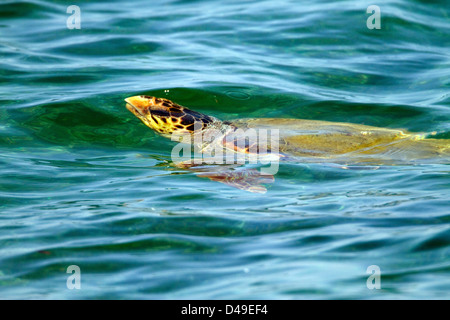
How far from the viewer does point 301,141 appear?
6410 mm

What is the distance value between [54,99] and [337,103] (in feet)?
12.0

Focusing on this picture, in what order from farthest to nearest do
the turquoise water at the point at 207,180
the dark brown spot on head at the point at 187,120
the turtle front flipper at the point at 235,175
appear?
the dark brown spot on head at the point at 187,120 → the turtle front flipper at the point at 235,175 → the turquoise water at the point at 207,180

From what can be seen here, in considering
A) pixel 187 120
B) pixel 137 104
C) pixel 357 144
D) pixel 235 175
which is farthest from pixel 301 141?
pixel 137 104

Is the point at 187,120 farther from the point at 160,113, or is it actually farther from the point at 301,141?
the point at 301,141

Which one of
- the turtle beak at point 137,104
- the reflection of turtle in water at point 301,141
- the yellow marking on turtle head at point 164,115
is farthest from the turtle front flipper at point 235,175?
the turtle beak at point 137,104

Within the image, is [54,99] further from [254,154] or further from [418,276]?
[418,276]

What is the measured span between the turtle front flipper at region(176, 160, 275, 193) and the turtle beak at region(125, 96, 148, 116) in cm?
100

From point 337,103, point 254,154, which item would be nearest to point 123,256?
point 254,154

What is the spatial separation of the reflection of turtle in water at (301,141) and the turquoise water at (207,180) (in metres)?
0.20

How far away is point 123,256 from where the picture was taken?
13.5ft

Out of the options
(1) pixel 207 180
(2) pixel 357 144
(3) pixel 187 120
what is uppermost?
(3) pixel 187 120

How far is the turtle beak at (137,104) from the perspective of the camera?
22.4 feet

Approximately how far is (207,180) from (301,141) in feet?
4.05

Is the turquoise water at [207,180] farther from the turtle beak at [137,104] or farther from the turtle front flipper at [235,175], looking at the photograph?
the turtle beak at [137,104]
